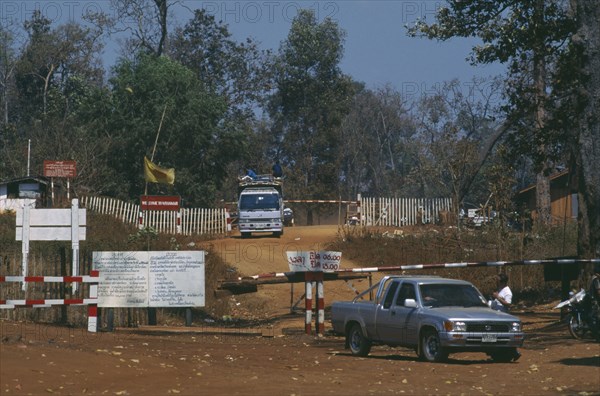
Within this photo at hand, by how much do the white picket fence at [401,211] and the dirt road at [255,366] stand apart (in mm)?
33143

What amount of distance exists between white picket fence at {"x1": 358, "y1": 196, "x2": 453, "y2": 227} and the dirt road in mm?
33143

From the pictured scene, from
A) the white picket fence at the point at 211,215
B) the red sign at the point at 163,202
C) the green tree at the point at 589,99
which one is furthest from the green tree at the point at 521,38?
the white picket fence at the point at 211,215

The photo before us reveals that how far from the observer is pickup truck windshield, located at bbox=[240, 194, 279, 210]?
51.2 m

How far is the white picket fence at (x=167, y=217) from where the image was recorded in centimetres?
5283

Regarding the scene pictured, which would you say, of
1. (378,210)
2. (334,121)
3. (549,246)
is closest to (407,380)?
(549,246)

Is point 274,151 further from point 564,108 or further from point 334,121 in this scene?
point 564,108

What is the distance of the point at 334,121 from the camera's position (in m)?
78.6

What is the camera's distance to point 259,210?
51.2 m

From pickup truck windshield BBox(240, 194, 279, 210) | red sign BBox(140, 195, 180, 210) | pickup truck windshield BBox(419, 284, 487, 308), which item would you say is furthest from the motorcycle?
pickup truck windshield BBox(240, 194, 279, 210)

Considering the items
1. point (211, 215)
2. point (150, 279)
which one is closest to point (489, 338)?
point (150, 279)

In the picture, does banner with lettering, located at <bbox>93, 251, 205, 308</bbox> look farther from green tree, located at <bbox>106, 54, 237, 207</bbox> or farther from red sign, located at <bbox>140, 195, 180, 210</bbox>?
green tree, located at <bbox>106, 54, 237, 207</bbox>

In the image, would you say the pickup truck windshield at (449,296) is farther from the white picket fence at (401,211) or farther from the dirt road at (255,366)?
the white picket fence at (401,211)

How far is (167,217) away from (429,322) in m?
37.3

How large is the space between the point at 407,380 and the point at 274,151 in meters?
72.3
